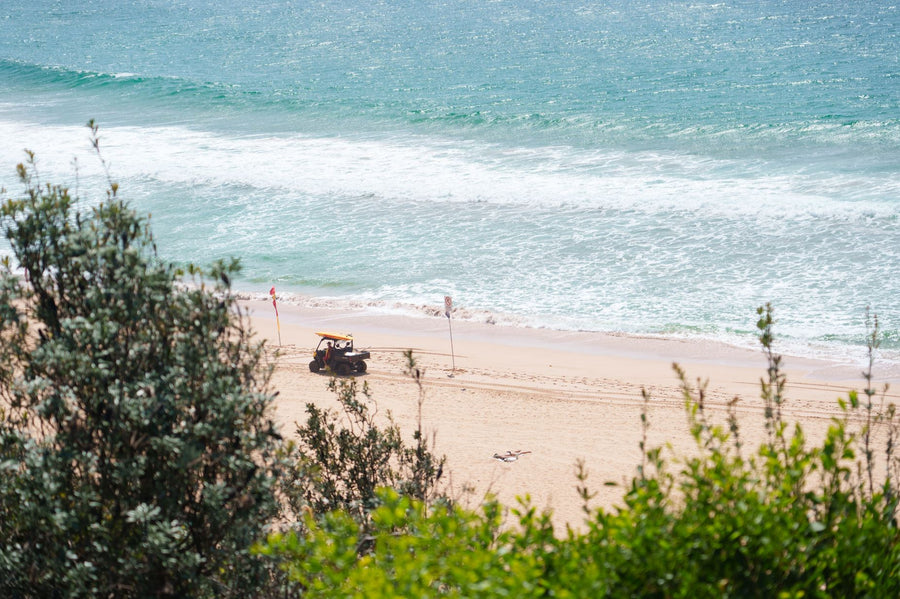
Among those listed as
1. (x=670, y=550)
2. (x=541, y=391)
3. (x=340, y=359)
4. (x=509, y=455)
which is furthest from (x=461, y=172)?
(x=670, y=550)

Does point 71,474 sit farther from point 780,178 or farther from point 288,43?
point 288,43

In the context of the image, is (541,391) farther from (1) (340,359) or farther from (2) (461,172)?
(2) (461,172)

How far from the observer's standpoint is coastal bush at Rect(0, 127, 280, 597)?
604 centimetres

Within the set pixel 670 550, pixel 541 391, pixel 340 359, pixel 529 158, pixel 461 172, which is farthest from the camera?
pixel 529 158

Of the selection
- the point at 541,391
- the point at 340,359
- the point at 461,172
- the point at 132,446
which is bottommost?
the point at 541,391

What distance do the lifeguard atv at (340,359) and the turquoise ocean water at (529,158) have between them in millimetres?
4098

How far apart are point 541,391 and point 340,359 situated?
4034mm

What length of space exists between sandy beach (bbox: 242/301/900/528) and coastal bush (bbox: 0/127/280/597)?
248 inches

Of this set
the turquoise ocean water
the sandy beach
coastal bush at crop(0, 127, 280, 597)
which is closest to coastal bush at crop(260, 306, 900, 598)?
coastal bush at crop(0, 127, 280, 597)

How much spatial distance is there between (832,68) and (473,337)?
3230 centimetres

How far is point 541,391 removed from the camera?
55.5ft

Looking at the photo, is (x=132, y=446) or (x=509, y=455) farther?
(x=509, y=455)

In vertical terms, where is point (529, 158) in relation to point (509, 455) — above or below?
above

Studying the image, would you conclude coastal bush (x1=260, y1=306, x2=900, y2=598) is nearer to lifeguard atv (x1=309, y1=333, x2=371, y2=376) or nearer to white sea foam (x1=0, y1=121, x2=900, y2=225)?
lifeguard atv (x1=309, y1=333, x2=371, y2=376)
